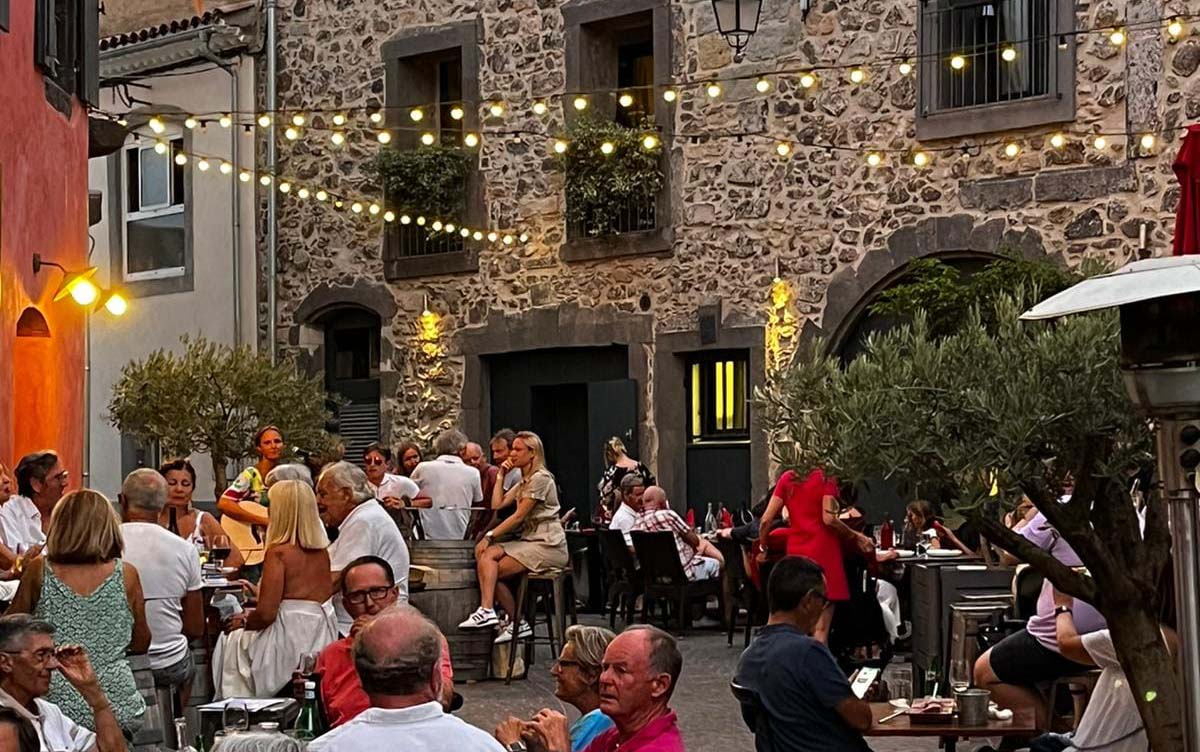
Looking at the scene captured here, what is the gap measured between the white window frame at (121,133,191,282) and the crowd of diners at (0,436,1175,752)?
28.5 feet

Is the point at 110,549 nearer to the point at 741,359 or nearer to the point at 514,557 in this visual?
the point at 514,557

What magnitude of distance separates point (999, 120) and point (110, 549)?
9357mm

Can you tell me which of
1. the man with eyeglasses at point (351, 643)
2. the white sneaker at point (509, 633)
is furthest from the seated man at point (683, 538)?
the man with eyeglasses at point (351, 643)

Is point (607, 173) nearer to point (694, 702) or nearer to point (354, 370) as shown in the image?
point (354, 370)

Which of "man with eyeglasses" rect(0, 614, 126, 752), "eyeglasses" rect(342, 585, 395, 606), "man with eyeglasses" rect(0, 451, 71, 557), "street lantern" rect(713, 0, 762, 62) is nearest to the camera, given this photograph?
"man with eyeglasses" rect(0, 614, 126, 752)

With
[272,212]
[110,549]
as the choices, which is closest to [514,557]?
[110,549]

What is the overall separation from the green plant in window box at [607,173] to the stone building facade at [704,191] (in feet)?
0.56

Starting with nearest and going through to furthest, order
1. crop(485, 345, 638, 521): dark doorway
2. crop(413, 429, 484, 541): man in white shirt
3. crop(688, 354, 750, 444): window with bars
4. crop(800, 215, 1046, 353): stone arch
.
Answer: crop(413, 429, 484, 541): man in white shirt → crop(800, 215, 1046, 353): stone arch → crop(688, 354, 750, 444): window with bars → crop(485, 345, 638, 521): dark doorway

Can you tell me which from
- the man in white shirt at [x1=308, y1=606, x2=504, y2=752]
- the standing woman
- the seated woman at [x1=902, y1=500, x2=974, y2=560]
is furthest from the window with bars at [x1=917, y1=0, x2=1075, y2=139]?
the man in white shirt at [x1=308, y1=606, x2=504, y2=752]

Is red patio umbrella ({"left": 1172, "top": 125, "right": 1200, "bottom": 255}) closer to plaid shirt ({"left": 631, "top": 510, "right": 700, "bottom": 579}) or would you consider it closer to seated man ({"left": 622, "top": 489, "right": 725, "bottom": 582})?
seated man ({"left": 622, "top": 489, "right": 725, "bottom": 582})

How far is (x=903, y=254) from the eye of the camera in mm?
15586

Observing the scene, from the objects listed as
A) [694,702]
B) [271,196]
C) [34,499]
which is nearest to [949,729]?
[694,702]

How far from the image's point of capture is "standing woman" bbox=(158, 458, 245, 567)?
1060 centimetres

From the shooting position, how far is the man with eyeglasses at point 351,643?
6.51 meters
